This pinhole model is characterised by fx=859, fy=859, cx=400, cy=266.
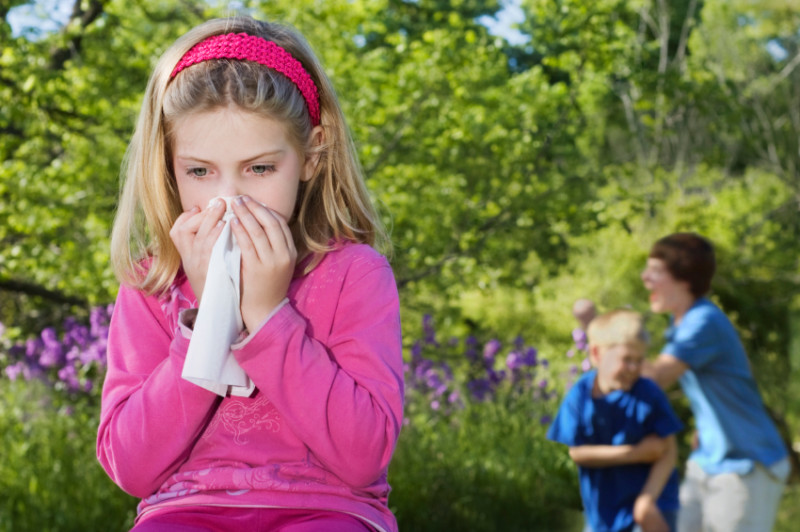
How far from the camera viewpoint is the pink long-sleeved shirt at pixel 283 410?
4.75ft

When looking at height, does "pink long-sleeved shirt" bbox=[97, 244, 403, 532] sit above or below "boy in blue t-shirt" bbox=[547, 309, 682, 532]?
above

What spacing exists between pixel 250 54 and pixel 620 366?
228 cm

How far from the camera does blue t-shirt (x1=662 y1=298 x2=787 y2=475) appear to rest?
3492 millimetres

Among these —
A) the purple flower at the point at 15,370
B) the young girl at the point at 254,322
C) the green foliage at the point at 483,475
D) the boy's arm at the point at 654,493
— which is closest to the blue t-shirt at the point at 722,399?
the boy's arm at the point at 654,493

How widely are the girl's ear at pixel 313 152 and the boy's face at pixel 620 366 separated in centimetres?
203

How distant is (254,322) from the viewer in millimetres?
1480

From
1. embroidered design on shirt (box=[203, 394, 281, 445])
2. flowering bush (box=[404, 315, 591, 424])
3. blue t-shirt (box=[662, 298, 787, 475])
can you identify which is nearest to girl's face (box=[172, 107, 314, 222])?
embroidered design on shirt (box=[203, 394, 281, 445])

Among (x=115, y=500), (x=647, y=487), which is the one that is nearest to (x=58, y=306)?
(x=115, y=500)

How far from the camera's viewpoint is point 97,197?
17.7 ft

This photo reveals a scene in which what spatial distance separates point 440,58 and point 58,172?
2507 millimetres

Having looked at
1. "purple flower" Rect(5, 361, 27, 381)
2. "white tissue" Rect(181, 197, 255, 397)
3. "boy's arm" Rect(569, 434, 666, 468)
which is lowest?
"purple flower" Rect(5, 361, 27, 381)

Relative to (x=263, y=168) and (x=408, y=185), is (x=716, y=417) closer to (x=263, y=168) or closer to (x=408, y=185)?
(x=263, y=168)

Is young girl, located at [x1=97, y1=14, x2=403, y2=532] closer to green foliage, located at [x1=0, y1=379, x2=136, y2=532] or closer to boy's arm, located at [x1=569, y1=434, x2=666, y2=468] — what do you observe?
boy's arm, located at [x1=569, y1=434, x2=666, y2=468]

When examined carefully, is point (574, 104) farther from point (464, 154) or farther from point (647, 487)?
point (647, 487)
